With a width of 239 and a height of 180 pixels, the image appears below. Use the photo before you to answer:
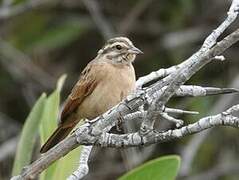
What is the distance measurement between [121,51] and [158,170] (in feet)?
3.69

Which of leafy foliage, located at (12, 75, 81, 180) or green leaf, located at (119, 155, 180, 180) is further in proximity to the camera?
leafy foliage, located at (12, 75, 81, 180)

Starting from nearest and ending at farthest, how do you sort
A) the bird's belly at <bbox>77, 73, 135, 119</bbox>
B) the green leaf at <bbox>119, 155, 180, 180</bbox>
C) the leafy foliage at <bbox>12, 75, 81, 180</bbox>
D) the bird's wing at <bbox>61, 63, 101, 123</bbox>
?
the green leaf at <bbox>119, 155, 180, 180</bbox> → the leafy foliage at <bbox>12, 75, 81, 180</bbox> → the bird's belly at <bbox>77, 73, 135, 119</bbox> → the bird's wing at <bbox>61, 63, 101, 123</bbox>

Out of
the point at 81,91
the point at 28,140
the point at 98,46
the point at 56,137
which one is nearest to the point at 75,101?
the point at 81,91

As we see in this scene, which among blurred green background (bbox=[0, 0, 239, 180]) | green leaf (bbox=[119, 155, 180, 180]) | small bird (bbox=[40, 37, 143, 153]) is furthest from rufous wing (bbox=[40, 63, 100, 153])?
blurred green background (bbox=[0, 0, 239, 180])

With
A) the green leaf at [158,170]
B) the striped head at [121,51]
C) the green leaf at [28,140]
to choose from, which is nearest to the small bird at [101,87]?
the striped head at [121,51]

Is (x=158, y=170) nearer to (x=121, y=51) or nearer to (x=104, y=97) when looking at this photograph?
(x=104, y=97)

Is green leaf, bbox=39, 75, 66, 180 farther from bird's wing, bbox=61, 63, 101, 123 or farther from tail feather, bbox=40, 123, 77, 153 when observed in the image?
bird's wing, bbox=61, 63, 101, 123

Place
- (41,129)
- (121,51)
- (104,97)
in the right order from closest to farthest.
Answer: (41,129) < (104,97) < (121,51)

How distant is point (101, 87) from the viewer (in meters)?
4.46

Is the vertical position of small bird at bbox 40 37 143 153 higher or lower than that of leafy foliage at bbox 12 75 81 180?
higher

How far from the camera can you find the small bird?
4.29 metres

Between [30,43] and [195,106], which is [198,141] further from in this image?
[30,43]

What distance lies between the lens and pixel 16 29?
7.50 meters

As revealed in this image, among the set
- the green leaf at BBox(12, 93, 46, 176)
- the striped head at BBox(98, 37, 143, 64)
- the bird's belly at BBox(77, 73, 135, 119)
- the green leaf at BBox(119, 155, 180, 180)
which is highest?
the striped head at BBox(98, 37, 143, 64)
